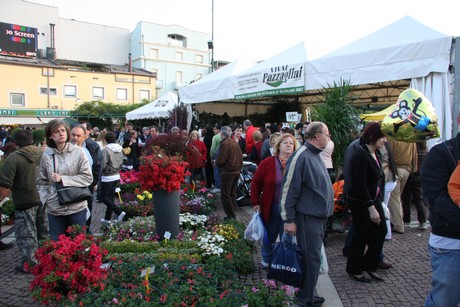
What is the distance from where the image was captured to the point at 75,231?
3572mm

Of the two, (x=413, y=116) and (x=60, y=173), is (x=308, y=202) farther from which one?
(x=60, y=173)

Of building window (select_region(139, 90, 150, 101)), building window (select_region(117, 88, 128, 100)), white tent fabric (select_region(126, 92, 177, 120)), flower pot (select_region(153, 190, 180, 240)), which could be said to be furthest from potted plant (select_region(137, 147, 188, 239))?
building window (select_region(139, 90, 150, 101))

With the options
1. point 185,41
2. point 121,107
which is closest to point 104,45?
point 185,41

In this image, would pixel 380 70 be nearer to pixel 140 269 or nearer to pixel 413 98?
pixel 413 98

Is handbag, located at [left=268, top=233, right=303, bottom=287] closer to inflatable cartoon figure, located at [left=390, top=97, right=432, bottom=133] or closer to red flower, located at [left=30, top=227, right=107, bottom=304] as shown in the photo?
red flower, located at [left=30, top=227, right=107, bottom=304]

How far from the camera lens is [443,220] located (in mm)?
2340

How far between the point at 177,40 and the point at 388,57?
54.2 meters

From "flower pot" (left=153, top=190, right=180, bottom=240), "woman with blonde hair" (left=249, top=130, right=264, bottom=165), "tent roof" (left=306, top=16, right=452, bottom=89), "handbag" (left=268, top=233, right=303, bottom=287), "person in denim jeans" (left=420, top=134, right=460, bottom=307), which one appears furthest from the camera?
"woman with blonde hair" (left=249, top=130, right=264, bottom=165)

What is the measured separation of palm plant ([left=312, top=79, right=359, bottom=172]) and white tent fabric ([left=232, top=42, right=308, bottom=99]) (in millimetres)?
1715

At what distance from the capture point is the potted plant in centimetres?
491

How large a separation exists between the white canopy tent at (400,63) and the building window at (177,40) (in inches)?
2016

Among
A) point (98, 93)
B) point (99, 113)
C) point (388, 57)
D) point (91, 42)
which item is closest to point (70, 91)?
point (98, 93)

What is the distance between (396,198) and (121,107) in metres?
33.9

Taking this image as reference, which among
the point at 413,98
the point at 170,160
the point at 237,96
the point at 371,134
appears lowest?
the point at 170,160
